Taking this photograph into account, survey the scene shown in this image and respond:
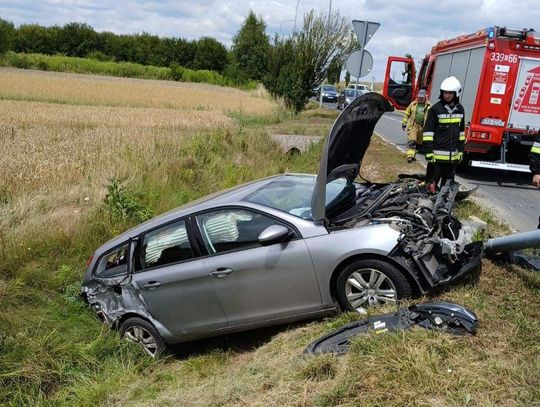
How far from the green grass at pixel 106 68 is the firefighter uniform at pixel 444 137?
58.0 m

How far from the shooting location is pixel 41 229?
288 inches

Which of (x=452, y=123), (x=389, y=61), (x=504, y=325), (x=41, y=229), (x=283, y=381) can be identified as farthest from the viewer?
(x=389, y=61)

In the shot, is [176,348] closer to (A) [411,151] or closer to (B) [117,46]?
(A) [411,151]

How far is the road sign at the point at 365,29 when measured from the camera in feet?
34.1

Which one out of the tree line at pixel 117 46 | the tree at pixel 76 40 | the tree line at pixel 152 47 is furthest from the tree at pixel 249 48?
the tree at pixel 76 40

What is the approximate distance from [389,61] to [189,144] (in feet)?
21.2

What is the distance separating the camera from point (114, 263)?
5.30 meters

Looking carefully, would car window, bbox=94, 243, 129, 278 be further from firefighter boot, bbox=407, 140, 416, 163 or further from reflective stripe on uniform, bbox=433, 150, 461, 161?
firefighter boot, bbox=407, 140, 416, 163

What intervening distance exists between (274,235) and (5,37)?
6819 centimetres

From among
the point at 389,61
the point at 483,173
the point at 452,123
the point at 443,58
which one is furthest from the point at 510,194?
the point at 389,61

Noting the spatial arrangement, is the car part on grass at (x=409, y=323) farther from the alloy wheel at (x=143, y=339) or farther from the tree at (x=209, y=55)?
the tree at (x=209, y=55)

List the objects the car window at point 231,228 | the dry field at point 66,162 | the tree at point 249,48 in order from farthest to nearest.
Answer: the tree at point 249,48 < the dry field at point 66,162 < the car window at point 231,228

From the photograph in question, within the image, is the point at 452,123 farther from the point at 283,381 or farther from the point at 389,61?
the point at 389,61

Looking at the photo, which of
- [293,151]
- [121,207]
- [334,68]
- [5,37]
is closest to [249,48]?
[5,37]
